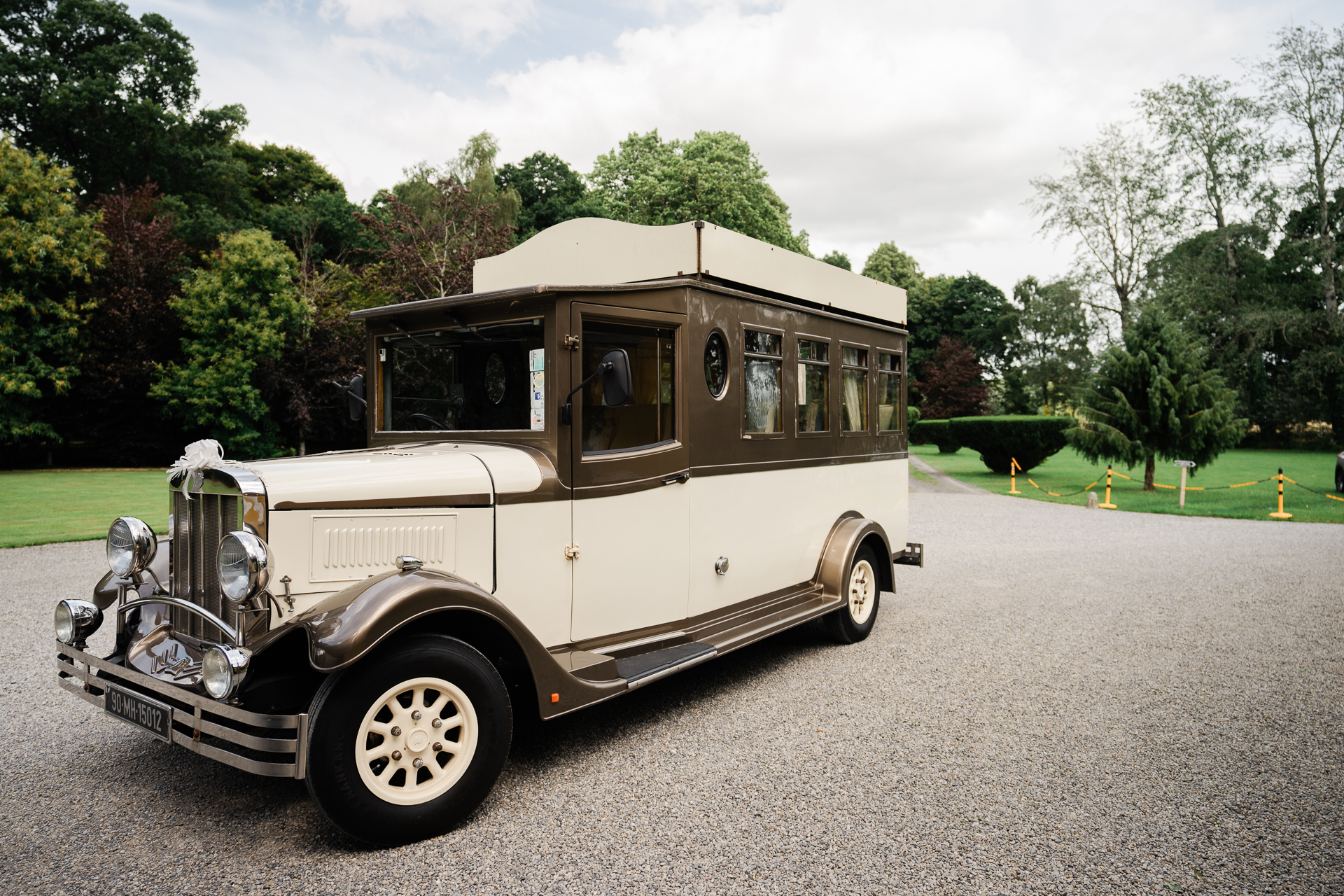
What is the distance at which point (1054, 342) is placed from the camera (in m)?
38.1

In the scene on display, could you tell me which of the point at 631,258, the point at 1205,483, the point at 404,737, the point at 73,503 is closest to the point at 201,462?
the point at 404,737

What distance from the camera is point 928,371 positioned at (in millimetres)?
48625

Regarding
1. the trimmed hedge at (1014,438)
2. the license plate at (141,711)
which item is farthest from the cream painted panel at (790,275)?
the trimmed hedge at (1014,438)

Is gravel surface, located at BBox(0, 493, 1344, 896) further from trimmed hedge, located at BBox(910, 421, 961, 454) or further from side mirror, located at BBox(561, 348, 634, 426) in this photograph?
trimmed hedge, located at BBox(910, 421, 961, 454)

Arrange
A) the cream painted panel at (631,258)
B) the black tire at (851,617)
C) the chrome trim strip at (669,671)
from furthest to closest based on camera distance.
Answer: the black tire at (851,617) → the cream painted panel at (631,258) → the chrome trim strip at (669,671)

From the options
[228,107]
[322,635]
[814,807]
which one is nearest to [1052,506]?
[814,807]

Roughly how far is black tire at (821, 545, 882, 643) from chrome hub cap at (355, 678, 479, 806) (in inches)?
140

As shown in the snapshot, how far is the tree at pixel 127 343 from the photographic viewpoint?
922 inches

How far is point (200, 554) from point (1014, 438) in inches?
958

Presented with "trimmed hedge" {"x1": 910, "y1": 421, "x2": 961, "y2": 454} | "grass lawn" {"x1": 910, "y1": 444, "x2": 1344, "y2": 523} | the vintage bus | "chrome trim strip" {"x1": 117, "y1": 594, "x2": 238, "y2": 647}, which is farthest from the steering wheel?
"trimmed hedge" {"x1": 910, "y1": 421, "x2": 961, "y2": 454}

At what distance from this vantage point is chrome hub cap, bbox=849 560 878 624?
661 cm

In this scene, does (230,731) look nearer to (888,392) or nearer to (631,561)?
(631,561)

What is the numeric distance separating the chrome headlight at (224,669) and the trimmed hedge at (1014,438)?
76.2 ft

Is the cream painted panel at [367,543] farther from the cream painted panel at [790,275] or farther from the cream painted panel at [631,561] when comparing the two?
→ the cream painted panel at [790,275]
